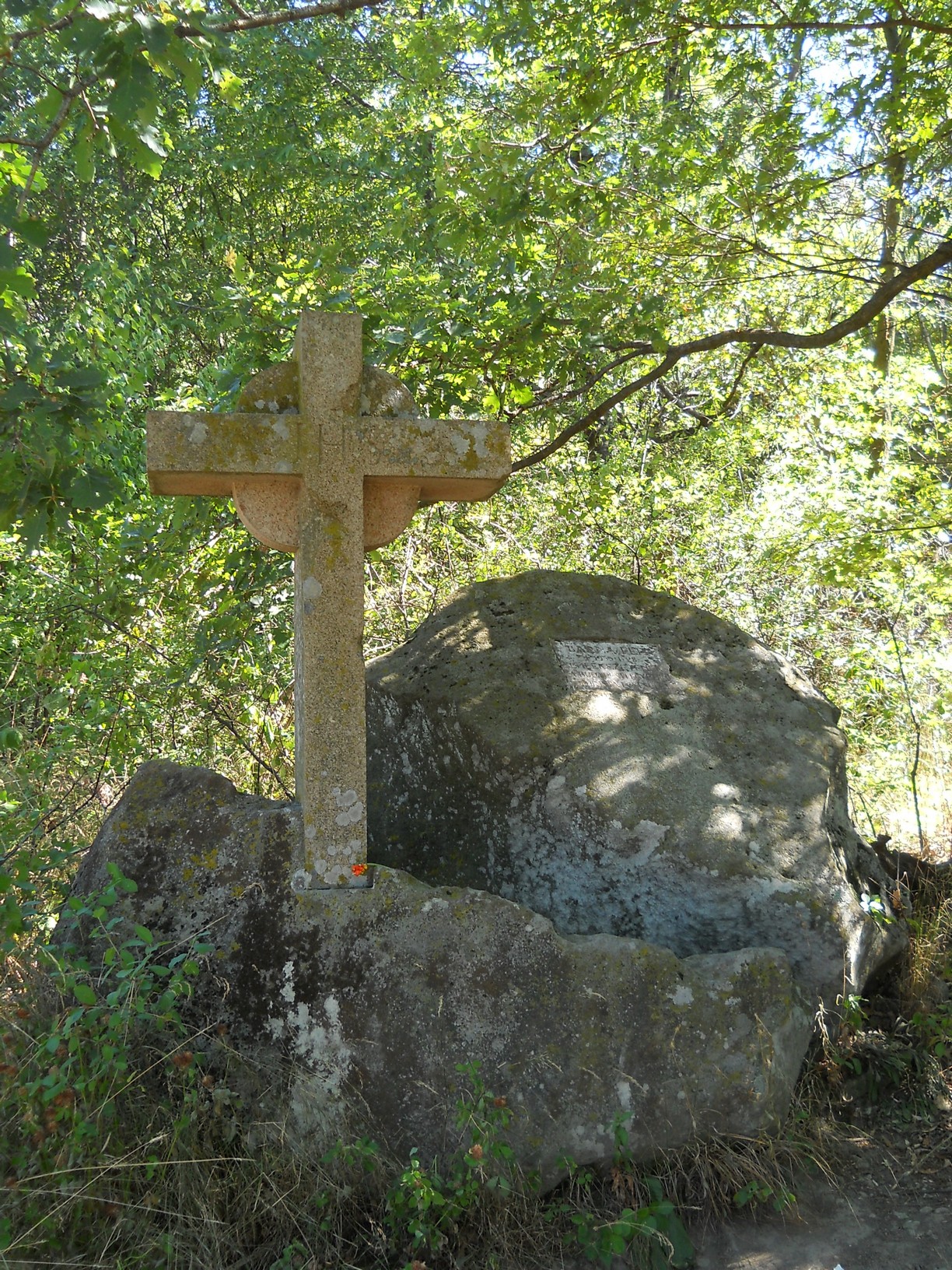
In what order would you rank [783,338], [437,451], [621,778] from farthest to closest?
[783,338], [621,778], [437,451]

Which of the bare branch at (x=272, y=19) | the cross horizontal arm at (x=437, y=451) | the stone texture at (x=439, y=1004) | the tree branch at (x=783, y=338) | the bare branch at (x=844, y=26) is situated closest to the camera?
the stone texture at (x=439, y=1004)

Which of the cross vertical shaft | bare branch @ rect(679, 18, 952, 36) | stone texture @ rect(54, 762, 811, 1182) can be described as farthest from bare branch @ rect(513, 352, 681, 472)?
stone texture @ rect(54, 762, 811, 1182)

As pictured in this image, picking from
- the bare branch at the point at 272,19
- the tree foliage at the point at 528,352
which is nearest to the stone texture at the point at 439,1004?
the tree foliage at the point at 528,352

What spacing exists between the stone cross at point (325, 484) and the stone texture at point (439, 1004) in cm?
17

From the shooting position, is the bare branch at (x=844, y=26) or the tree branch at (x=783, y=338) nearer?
the bare branch at (x=844, y=26)

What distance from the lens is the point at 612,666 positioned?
14.2 ft

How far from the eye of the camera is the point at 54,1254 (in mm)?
2463

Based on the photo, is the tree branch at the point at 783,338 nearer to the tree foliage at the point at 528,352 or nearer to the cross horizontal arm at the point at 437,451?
the tree foliage at the point at 528,352

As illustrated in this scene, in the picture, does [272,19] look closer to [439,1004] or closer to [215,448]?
[215,448]

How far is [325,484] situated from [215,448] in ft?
1.23

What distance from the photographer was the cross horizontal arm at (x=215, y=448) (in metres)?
3.20

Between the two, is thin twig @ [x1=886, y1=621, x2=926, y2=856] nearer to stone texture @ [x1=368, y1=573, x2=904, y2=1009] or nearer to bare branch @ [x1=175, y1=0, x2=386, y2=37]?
stone texture @ [x1=368, y1=573, x2=904, y2=1009]

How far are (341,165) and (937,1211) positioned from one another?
30.8 feet

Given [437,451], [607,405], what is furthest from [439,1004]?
[607,405]
